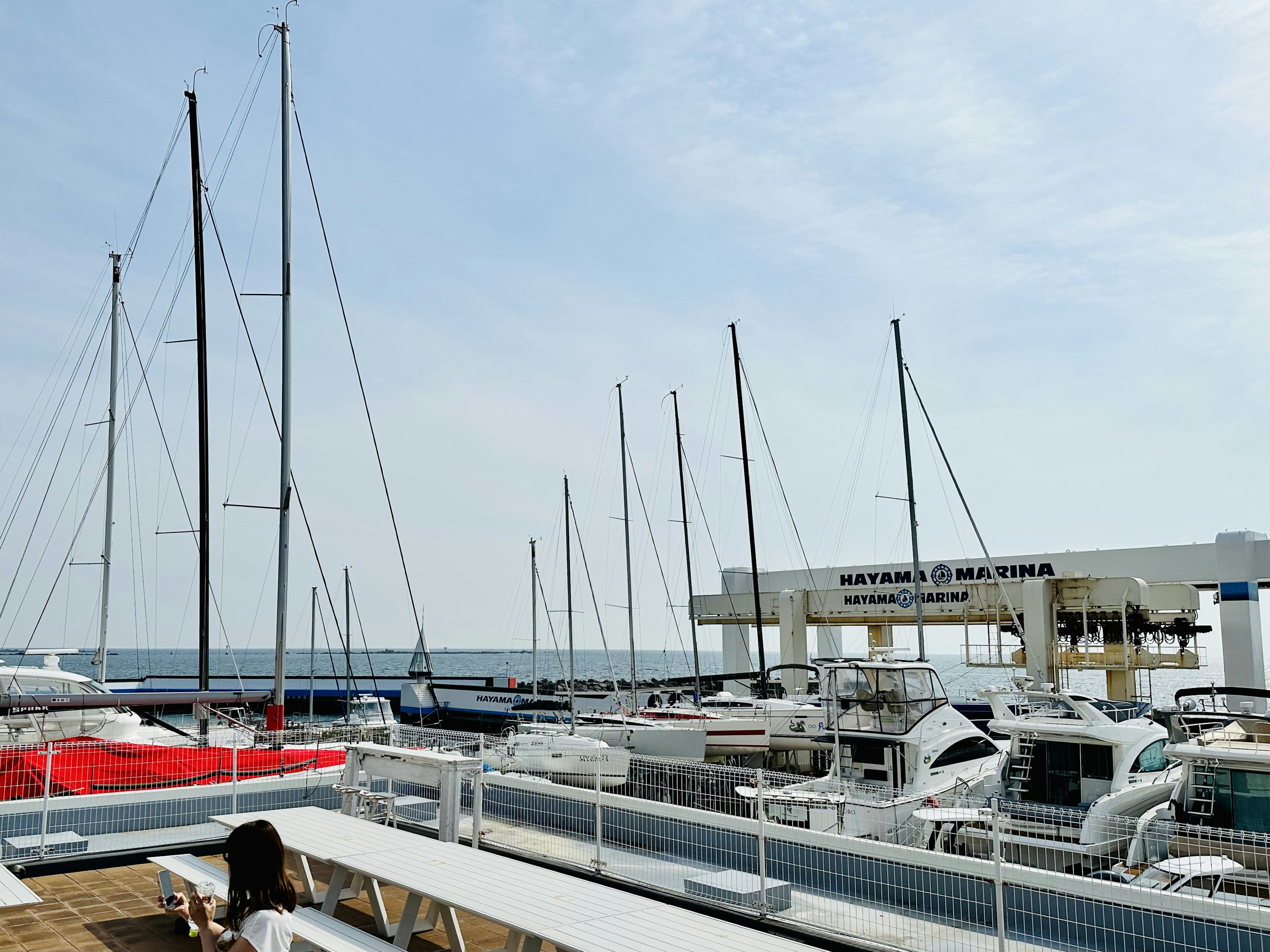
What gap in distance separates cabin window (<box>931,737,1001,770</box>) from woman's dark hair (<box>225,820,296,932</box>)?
12073 millimetres

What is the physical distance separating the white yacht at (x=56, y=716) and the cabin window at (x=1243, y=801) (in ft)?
49.6

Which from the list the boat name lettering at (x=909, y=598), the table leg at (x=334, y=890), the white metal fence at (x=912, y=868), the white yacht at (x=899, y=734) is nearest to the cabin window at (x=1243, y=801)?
the white metal fence at (x=912, y=868)

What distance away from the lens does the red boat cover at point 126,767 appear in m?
10.9

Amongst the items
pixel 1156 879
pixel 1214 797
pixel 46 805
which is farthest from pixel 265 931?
pixel 1214 797

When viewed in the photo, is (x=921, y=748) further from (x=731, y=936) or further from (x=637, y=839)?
(x=731, y=936)

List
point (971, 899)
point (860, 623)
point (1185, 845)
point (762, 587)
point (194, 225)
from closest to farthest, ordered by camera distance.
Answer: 1. point (971, 899)
2. point (1185, 845)
3. point (194, 225)
4. point (860, 623)
5. point (762, 587)

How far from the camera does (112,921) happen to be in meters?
7.57

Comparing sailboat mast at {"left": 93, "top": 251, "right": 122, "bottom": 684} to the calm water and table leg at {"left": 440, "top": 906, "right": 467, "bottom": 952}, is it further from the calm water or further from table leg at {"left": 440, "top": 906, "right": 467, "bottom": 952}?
the calm water

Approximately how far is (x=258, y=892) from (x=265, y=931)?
166 mm

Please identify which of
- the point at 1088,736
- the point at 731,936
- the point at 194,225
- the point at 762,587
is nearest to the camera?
the point at 731,936

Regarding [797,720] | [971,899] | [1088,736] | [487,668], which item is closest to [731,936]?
[971,899]

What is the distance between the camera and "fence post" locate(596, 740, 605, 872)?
873 centimetres

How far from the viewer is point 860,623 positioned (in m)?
37.2

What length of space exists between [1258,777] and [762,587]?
30718 millimetres
